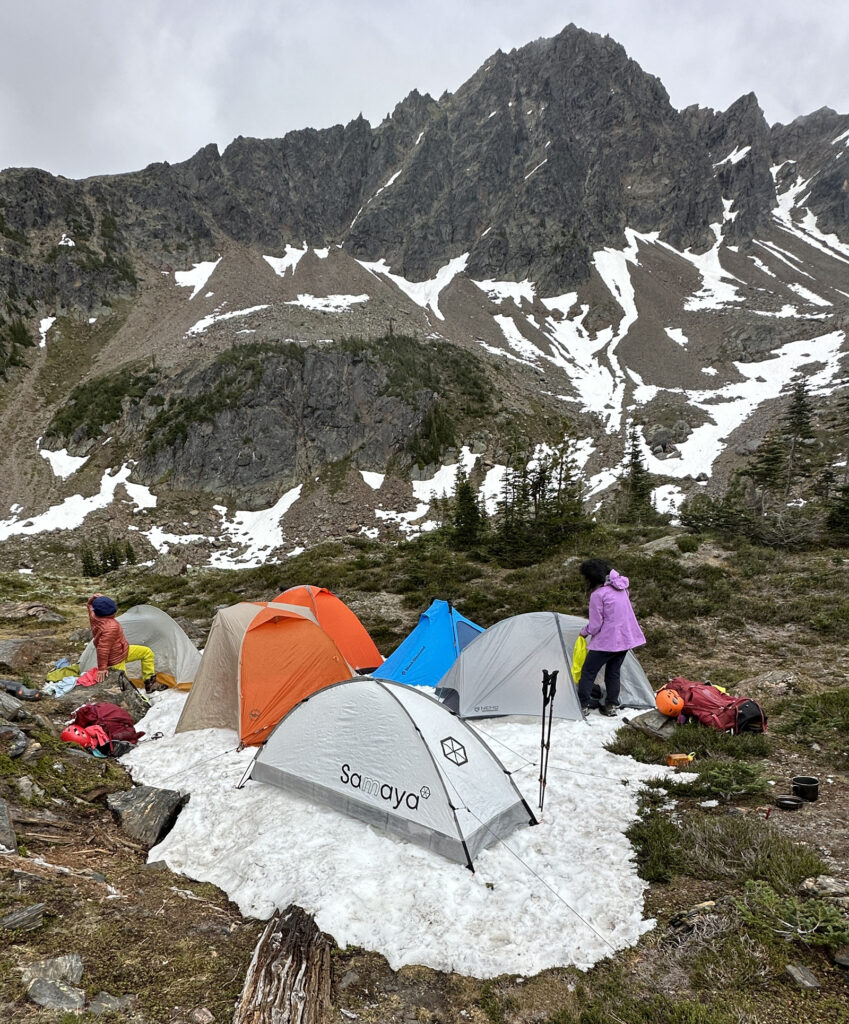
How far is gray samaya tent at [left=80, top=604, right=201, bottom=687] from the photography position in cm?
1120

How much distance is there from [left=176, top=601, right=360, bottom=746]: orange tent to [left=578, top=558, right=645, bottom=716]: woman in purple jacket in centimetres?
438

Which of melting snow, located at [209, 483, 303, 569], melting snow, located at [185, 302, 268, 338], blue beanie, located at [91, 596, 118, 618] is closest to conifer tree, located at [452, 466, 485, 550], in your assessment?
blue beanie, located at [91, 596, 118, 618]

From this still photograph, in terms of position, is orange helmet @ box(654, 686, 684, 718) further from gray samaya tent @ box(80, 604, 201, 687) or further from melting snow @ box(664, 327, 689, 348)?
melting snow @ box(664, 327, 689, 348)

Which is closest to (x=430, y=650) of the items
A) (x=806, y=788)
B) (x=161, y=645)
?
(x=161, y=645)

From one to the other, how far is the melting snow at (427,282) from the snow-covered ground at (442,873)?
368 ft

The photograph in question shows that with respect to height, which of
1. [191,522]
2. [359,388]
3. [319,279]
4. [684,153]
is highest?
[684,153]

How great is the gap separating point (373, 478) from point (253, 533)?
18.0 meters

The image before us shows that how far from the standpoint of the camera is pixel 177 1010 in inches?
138

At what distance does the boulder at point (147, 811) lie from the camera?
19.2 ft

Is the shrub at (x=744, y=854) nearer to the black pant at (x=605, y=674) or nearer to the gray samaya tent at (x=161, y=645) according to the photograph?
the black pant at (x=605, y=674)

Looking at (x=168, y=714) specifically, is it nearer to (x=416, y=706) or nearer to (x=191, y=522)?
(x=416, y=706)

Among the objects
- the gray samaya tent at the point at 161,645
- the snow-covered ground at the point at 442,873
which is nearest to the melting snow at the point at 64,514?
the gray samaya tent at the point at 161,645

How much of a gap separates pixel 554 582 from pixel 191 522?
176ft

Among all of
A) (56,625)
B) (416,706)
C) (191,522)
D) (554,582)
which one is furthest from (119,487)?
(416,706)
